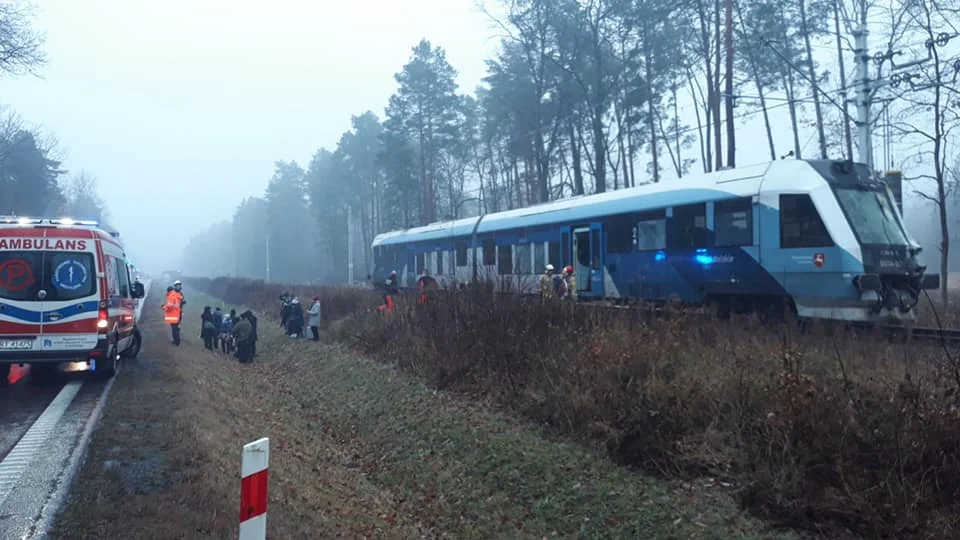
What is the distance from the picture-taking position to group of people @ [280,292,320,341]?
2347cm

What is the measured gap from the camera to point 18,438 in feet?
30.1

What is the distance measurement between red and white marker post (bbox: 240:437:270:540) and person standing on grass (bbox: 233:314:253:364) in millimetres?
17469

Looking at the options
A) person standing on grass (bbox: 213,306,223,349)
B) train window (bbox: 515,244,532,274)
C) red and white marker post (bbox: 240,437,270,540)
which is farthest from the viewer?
person standing on grass (bbox: 213,306,223,349)

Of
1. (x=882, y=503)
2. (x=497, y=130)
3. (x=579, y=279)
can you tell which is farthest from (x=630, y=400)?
(x=497, y=130)

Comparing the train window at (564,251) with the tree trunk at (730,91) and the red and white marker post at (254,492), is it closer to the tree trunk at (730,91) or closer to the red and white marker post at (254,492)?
the tree trunk at (730,91)

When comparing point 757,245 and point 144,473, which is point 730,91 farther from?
point 144,473

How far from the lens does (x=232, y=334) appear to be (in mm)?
22969

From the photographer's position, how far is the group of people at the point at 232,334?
2189 centimetres

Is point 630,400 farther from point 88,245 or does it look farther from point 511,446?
point 88,245

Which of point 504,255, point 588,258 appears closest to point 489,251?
point 504,255

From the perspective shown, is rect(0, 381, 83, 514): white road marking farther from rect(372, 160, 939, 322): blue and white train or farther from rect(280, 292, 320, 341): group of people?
rect(280, 292, 320, 341): group of people

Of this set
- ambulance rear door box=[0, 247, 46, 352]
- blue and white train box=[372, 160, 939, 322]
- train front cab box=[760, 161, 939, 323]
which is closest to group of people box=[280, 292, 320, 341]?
blue and white train box=[372, 160, 939, 322]

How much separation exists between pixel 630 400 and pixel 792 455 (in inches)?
88.9

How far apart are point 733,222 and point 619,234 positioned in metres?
Result: 3.80
